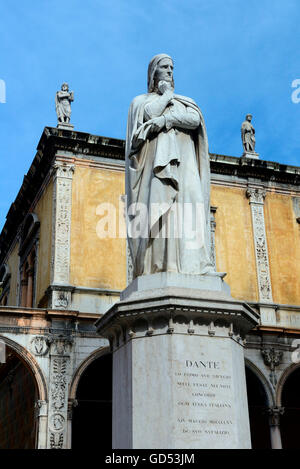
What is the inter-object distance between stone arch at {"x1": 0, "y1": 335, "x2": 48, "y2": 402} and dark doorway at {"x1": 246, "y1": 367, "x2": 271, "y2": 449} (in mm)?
5602

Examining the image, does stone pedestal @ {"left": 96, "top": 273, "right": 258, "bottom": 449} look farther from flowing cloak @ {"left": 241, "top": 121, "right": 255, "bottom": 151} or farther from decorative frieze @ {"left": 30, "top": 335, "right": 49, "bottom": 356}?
flowing cloak @ {"left": 241, "top": 121, "right": 255, "bottom": 151}

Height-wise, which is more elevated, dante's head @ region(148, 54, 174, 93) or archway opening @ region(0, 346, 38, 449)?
archway opening @ region(0, 346, 38, 449)

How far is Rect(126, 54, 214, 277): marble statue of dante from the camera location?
219 inches

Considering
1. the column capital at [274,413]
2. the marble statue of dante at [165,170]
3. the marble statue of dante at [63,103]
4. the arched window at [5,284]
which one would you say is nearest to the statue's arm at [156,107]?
the marble statue of dante at [165,170]

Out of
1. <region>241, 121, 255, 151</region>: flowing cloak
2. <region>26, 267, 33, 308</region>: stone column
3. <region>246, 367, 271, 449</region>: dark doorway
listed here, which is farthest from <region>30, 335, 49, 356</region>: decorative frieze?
<region>241, 121, 255, 151</region>: flowing cloak

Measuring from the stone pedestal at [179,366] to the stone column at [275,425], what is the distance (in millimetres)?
12849

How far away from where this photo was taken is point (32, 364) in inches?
637

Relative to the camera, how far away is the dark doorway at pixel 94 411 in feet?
60.5

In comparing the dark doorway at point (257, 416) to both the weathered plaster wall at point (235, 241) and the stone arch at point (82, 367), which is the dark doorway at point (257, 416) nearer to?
the weathered plaster wall at point (235, 241)
